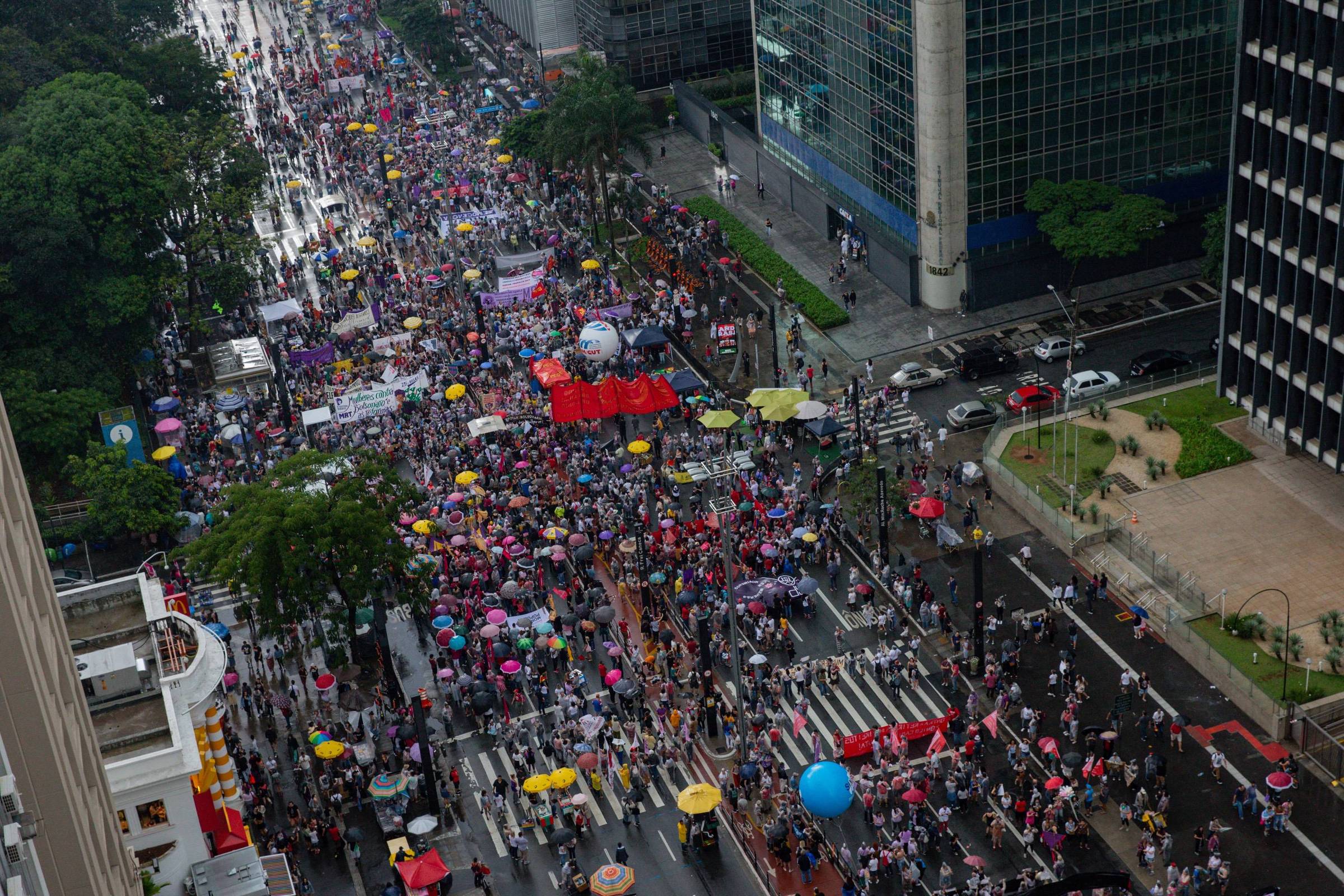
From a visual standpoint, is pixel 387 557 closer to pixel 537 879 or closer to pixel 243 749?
pixel 243 749

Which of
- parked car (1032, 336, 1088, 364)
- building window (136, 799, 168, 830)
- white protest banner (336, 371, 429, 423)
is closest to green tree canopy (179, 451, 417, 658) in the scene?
building window (136, 799, 168, 830)

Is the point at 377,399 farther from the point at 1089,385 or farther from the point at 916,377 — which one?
the point at 1089,385

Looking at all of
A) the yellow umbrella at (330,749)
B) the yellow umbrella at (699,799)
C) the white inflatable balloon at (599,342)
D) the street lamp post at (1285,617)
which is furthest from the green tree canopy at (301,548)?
the street lamp post at (1285,617)

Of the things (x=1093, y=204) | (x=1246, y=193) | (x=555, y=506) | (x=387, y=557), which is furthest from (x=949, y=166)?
(x=387, y=557)

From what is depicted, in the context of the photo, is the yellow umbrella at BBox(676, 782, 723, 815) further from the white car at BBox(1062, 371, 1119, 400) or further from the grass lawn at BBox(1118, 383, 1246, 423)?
the white car at BBox(1062, 371, 1119, 400)

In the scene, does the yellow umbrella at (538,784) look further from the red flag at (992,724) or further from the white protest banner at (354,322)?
the white protest banner at (354,322)
